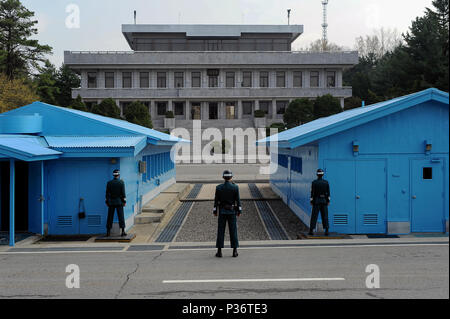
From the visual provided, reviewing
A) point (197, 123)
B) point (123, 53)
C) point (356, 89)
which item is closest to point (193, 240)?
point (197, 123)

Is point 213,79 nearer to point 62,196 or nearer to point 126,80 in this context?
point 126,80

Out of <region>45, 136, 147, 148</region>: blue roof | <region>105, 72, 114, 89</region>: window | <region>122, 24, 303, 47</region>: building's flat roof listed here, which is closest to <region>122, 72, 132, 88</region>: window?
<region>105, 72, 114, 89</region>: window

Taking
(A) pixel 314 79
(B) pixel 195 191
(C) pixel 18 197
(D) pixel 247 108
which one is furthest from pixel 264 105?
(C) pixel 18 197

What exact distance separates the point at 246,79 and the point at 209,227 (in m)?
56.3

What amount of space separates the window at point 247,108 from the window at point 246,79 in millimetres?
2776

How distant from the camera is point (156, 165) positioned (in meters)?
21.1

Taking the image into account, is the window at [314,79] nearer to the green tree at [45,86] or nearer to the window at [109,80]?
the window at [109,80]

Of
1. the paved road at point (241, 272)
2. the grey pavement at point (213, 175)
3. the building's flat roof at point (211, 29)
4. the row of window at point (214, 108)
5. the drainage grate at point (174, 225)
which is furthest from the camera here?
the building's flat roof at point (211, 29)

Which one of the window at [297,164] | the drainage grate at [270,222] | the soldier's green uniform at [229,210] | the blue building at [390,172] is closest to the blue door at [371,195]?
the blue building at [390,172]

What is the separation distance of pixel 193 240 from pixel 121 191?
98.0 inches

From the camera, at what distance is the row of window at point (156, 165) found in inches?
729

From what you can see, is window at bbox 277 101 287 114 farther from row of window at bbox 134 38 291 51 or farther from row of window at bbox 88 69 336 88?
row of window at bbox 134 38 291 51

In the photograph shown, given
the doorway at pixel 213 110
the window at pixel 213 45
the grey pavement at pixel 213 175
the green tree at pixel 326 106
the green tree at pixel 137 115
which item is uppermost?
the window at pixel 213 45

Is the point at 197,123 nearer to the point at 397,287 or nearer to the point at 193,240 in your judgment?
the point at 193,240
